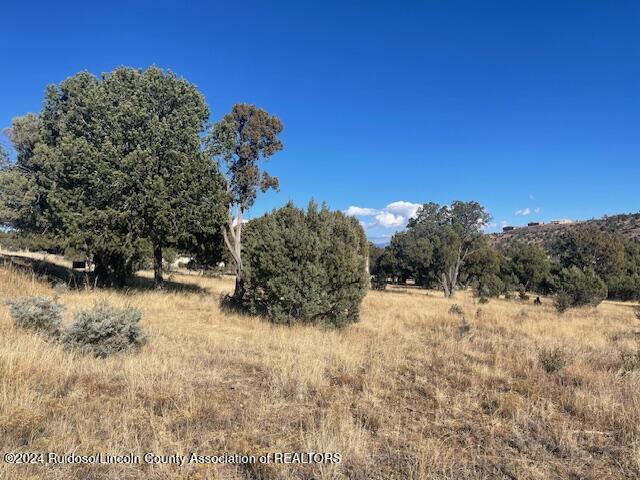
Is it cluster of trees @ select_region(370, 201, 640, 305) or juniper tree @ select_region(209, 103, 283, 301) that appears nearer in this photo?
juniper tree @ select_region(209, 103, 283, 301)

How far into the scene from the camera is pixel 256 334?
10.1 m

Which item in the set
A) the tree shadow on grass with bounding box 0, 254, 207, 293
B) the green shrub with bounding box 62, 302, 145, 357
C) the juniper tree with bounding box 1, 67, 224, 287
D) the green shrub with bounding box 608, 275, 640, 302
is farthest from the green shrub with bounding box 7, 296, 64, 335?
the green shrub with bounding box 608, 275, 640, 302

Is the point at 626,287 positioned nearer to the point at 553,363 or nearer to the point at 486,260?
the point at 486,260

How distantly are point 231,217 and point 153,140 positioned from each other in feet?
16.6

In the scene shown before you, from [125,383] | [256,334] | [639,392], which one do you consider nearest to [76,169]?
[256,334]

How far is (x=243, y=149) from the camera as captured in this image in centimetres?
1866

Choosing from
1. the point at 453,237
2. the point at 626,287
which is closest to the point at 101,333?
the point at 453,237

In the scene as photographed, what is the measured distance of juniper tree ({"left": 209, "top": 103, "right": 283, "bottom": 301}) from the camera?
1822 cm

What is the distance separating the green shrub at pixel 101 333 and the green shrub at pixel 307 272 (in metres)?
5.08

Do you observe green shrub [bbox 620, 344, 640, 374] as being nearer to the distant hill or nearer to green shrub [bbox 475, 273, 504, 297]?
green shrub [bbox 475, 273, 504, 297]

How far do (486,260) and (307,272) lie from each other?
145 ft

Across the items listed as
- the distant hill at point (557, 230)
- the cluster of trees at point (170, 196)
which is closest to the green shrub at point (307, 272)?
the cluster of trees at point (170, 196)

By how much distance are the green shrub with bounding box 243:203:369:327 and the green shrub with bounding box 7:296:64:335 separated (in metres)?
5.47

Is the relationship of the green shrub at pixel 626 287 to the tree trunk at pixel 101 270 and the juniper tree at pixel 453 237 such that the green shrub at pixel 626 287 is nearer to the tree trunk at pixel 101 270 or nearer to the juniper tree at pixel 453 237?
the juniper tree at pixel 453 237
